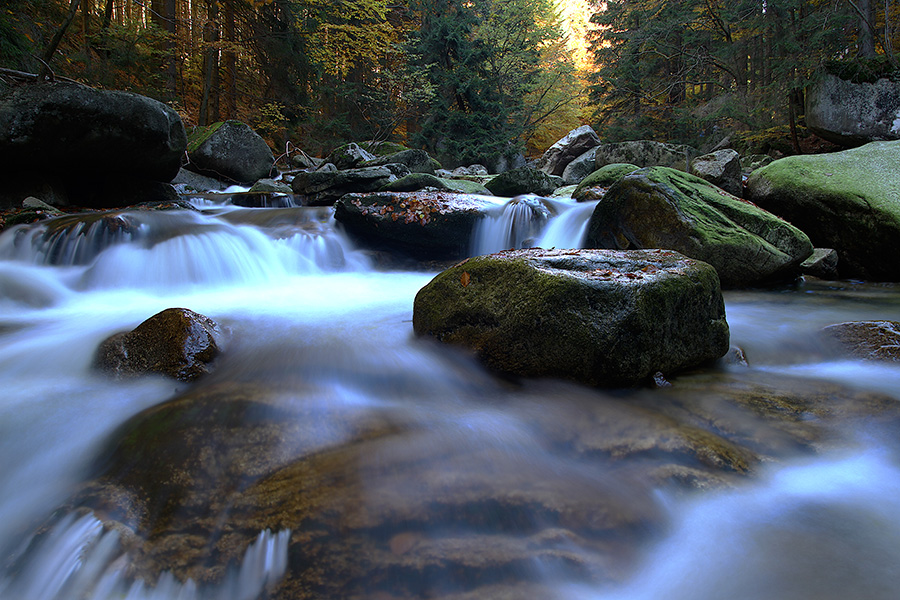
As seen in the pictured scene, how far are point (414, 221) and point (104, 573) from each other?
232 inches

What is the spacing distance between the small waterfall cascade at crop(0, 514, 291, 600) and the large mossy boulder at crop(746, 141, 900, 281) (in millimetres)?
7323

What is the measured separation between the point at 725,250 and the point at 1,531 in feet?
20.5

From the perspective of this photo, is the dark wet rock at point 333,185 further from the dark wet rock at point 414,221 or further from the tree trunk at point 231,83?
the tree trunk at point 231,83

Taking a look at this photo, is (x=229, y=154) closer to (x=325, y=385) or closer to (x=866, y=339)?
(x=325, y=385)

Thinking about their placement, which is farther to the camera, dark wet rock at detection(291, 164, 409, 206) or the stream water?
dark wet rock at detection(291, 164, 409, 206)

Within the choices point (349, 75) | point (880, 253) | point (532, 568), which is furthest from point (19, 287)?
point (349, 75)

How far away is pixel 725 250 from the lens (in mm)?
5328

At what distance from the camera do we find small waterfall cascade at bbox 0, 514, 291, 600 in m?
1.56

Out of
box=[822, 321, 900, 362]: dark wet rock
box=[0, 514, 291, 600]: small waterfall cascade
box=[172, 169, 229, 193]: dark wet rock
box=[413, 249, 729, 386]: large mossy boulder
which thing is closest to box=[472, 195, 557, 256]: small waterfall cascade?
box=[413, 249, 729, 386]: large mossy boulder

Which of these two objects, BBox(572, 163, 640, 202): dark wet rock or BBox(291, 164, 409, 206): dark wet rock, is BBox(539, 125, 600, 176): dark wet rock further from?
BBox(291, 164, 409, 206): dark wet rock

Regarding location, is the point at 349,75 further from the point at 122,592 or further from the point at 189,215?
the point at 122,592

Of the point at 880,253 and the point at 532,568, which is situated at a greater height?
the point at 880,253

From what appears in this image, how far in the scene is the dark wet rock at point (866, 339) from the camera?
334 centimetres

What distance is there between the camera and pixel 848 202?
235 inches
